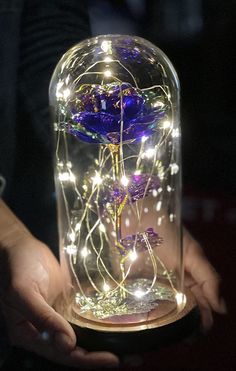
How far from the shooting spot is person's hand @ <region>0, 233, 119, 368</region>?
80 centimetres

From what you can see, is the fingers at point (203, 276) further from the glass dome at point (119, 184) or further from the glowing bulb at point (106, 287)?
the glowing bulb at point (106, 287)

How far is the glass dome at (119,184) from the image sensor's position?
2.77 ft

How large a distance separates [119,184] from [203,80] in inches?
21.0

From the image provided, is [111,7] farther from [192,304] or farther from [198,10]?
[192,304]

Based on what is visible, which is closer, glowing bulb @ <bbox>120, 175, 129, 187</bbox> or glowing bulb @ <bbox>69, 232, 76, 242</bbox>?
glowing bulb @ <bbox>120, 175, 129, 187</bbox>

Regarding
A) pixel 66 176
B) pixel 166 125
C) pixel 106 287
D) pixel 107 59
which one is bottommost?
pixel 106 287

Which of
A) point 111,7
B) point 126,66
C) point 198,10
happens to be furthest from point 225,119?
point 126,66

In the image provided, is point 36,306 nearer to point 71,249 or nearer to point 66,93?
point 71,249

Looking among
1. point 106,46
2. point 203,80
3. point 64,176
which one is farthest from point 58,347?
point 203,80

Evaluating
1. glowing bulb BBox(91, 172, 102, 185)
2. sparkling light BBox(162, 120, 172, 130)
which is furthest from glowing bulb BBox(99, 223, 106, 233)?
sparkling light BBox(162, 120, 172, 130)

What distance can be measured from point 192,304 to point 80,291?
190 millimetres

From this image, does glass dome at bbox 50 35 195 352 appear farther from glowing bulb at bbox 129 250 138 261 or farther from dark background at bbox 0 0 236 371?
dark background at bbox 0 0 236 371

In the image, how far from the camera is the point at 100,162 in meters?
1.06

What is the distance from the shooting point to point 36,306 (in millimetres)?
825
